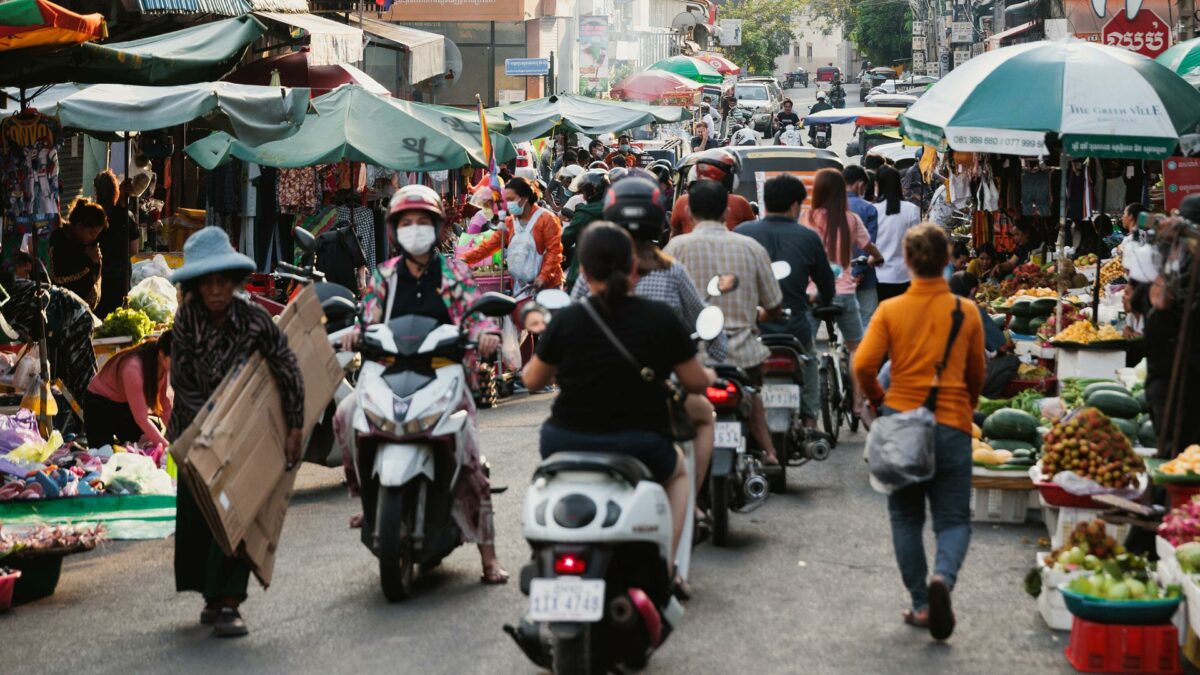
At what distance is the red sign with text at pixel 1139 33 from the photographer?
21031 mm

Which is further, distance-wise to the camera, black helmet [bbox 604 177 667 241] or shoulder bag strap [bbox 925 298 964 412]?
black helmet [bbox 604 177 667 241]

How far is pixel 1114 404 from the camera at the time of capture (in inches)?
414

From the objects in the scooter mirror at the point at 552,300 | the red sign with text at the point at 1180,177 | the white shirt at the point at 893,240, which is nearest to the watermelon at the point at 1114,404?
the white shirt at the point at 893,240

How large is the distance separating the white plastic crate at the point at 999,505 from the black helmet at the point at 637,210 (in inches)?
123

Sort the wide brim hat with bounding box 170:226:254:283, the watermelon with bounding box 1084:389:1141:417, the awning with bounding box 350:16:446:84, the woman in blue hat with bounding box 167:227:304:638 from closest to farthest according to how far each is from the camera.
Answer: the wide brim hat with bounding box 170:226:254:283 → the woman in blue hat with bounding box 167:227:304:638 → the watermelon with bounding box 1084:389:1141:417 → the awning with bounding box 350:16:446:84

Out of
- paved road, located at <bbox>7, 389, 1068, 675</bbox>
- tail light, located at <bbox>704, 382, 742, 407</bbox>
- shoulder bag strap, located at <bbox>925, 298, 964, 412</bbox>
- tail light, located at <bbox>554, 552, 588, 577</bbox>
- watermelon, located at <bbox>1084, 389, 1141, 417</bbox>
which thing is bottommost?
paved road, located at <bbox>7, 389, 1068, 675</bbox>

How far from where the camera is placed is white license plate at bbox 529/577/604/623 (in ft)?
18.7

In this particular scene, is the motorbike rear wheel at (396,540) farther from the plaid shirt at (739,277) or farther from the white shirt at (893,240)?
the white shirt at (893,240)

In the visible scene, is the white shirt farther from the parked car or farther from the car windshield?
the car windshield

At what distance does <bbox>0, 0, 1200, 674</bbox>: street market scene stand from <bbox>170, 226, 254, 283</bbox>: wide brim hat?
0.05 ft

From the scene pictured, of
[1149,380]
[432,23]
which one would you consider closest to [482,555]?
[1149,380]

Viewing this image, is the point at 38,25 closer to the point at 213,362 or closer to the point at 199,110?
the point at 213,362

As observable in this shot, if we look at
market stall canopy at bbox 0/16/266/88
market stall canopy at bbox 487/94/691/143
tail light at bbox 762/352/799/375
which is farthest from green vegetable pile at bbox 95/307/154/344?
market stall canopy at bbox 487/94/691/143

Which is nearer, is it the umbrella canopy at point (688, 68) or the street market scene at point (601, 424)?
the street market scene at point (601, 424)
